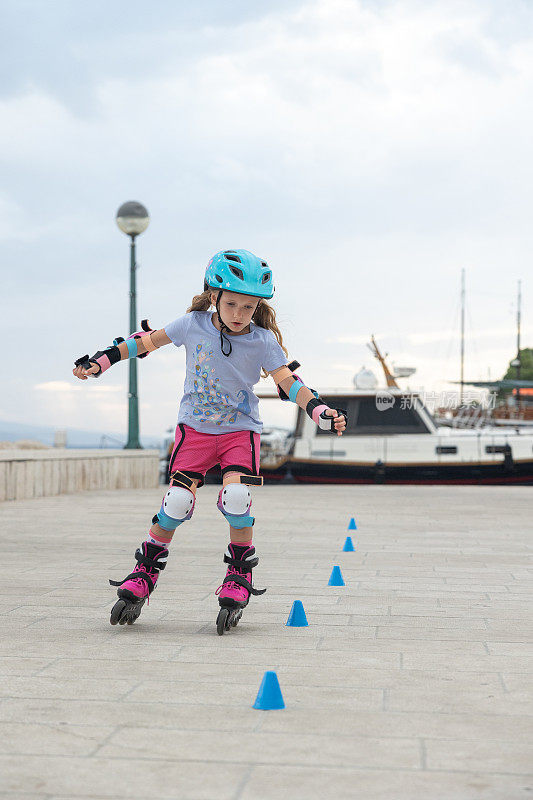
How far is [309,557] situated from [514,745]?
5.16 m

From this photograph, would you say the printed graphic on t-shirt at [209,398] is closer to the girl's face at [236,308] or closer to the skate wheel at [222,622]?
the girl's face at [236,308]

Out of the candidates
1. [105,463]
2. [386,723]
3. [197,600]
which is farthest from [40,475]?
[386,723]

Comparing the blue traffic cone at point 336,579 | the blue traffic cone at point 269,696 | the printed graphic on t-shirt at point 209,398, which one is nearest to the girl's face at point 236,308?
the printed graphic on t-shirt at point 209,398

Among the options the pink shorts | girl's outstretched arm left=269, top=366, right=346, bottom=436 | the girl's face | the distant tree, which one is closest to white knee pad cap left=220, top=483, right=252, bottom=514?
the pink shorts

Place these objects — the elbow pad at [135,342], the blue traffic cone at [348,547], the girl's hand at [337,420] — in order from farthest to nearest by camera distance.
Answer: the blue traffic cone at [348,547]
the elbow pad at [135,342]
the girl's hand at [337,420]

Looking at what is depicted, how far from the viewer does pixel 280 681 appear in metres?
3.79

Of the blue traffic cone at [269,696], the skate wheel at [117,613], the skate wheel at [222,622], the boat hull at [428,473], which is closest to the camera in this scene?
the blue traffic cone at [269,696]

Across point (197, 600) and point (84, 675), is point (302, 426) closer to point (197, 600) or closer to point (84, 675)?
point (197, 600)

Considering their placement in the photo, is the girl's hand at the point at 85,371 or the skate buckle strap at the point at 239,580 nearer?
the skate buckle strap at the point at 239,580

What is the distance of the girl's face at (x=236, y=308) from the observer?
16.8ft

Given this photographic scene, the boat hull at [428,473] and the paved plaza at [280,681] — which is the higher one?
the paved plaza at [280,681]

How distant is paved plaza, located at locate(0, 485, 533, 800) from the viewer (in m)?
2.71

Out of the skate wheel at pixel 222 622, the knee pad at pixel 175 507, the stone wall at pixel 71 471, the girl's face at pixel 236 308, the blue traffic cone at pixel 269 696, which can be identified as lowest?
the stone wall at pixel 71 471

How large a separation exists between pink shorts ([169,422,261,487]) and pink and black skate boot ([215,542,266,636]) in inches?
16.7
